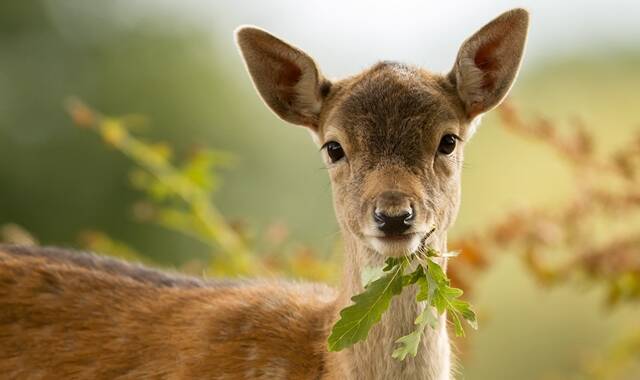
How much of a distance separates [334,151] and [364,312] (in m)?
0.72

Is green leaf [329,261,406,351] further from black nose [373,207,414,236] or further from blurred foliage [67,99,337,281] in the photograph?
blurred foliage [67,99,337,281]

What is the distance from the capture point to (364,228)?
14.9ft

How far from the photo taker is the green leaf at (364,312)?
4.54 metres

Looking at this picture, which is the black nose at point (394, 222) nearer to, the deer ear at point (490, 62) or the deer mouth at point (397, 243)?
the deer mouth at point (397, 243)

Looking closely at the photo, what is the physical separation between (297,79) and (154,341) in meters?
1.27

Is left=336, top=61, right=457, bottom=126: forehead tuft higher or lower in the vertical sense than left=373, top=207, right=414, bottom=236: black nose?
higher

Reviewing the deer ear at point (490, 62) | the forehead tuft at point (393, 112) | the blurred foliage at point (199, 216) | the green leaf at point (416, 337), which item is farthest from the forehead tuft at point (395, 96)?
the blurred foliage at point (199, 216)

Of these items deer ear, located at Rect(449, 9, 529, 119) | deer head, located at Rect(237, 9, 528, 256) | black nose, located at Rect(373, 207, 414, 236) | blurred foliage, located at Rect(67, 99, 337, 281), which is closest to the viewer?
black nose, located at Rect(373, 207, 414, 236)

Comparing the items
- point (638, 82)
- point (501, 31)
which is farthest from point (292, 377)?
point (638, 82)

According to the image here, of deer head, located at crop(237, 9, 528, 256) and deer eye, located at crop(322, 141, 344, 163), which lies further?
deer eye, located at crop(322, 141, 344, 163)

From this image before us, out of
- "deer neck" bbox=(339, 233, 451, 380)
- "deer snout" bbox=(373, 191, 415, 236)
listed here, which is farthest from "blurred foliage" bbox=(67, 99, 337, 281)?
"deer snout" bbox=(373, 191, 415, 236)

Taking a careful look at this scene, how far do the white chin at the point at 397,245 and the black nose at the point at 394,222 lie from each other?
0.04m

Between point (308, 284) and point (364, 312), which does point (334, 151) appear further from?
point (308, 284)

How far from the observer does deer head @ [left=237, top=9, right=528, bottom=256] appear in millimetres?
4516
